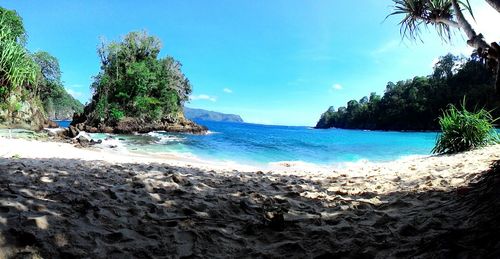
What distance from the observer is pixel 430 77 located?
73.8m

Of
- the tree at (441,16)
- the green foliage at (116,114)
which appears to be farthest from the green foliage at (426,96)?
the tree at (441,16)

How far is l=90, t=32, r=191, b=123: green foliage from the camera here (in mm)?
38031

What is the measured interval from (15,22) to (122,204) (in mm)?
44812

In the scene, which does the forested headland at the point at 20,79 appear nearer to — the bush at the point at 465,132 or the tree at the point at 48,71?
the tree at the point at 48,71

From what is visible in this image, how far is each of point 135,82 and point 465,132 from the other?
120 feet

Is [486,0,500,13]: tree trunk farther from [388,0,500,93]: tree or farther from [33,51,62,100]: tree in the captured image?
[33,51,62,100]: tree

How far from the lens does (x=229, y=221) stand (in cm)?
310

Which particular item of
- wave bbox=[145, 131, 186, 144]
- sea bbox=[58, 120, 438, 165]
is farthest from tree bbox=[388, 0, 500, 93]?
wave bbox=[145, 131, 186, 144]

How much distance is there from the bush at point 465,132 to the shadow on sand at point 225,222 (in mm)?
6626

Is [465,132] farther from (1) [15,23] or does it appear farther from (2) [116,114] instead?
(1) [15,23]

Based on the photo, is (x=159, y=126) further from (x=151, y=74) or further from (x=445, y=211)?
(x=445, y=211)

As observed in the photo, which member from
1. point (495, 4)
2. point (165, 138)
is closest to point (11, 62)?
point (165, 138)

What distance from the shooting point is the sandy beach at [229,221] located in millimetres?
2160

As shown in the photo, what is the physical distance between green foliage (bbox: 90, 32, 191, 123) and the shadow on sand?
34.8m
